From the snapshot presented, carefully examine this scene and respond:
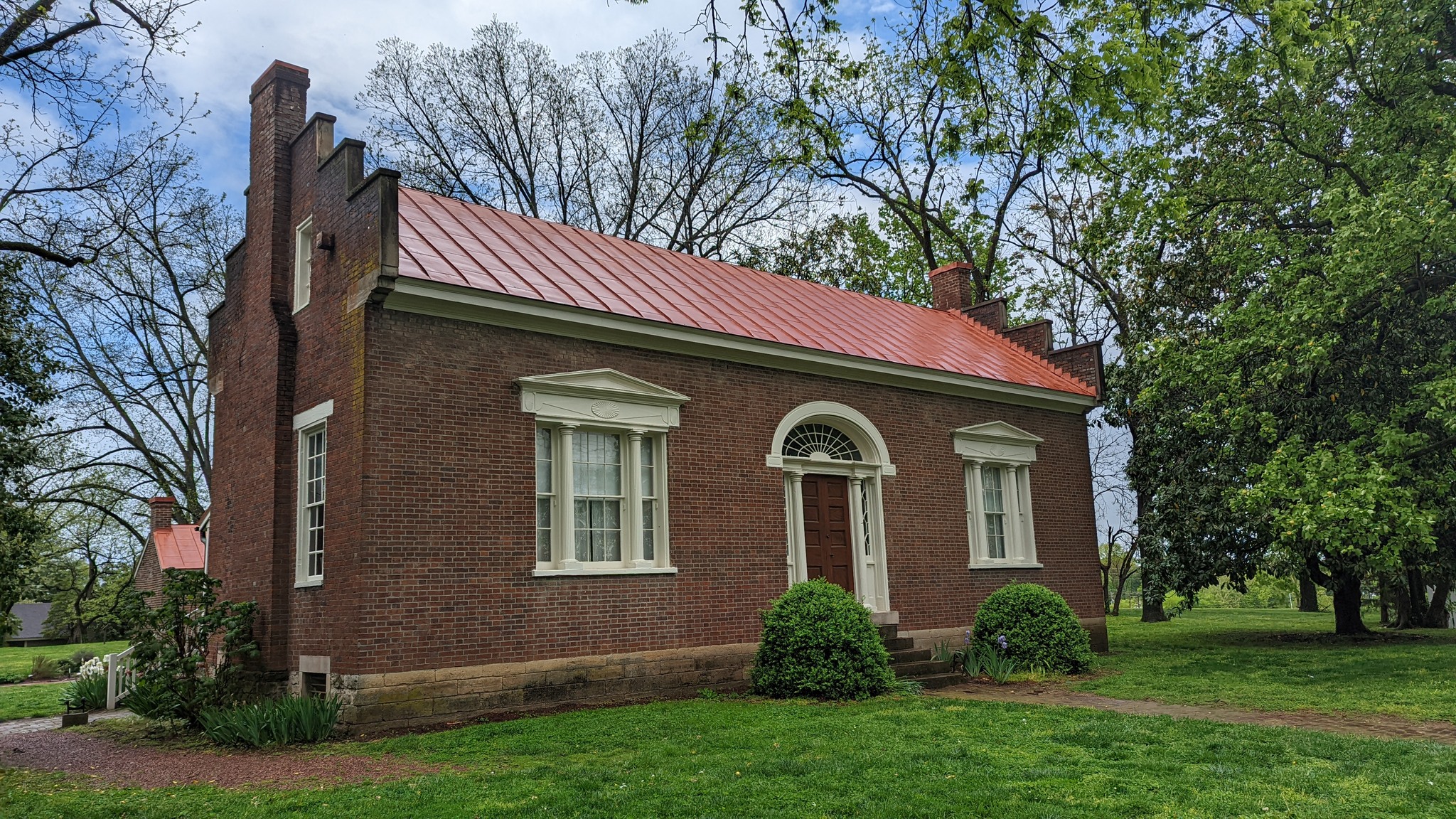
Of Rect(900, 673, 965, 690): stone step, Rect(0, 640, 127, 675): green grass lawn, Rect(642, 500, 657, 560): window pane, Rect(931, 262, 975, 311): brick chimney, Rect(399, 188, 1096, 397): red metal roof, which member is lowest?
Rect(0, 640, 127, 675): green grass lawn

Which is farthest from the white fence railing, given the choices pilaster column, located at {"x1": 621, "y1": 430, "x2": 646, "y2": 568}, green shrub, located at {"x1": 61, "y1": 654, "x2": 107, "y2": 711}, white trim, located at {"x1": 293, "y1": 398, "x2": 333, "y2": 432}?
pilaster column, located at {"x1": 621, "y1": 430, "x2": 646, "y2": 568}

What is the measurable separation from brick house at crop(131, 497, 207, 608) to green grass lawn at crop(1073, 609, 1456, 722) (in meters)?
14.1

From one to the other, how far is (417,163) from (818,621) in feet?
74.4

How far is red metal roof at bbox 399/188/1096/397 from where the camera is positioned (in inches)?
500

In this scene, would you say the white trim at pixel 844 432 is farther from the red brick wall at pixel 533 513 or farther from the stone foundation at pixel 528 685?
the stone foundation at pixel 528 685

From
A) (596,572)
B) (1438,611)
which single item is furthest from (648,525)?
(1438,611)

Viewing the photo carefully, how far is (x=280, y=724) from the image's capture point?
1015 cm

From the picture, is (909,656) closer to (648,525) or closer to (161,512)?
(648,525)

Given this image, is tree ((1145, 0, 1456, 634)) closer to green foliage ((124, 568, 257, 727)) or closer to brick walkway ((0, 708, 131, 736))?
green foliage ((124, 568, 257, 727))

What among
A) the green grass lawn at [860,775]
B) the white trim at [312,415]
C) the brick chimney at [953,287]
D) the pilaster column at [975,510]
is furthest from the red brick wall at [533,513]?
the brick chimney at [953,287]

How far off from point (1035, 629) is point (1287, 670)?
12.3ft

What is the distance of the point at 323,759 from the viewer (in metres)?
9.09

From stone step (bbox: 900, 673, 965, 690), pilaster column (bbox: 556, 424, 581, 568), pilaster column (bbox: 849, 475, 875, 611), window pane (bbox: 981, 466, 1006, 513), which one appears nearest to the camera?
pilaster column (bbox: 556, 424, 581, 568)

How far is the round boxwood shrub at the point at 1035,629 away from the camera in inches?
571
